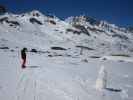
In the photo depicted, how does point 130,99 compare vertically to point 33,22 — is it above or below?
below

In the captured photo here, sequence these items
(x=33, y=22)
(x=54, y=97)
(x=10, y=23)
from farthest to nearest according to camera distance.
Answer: (x=33, y=22)
(x=10, y=23)
(x=54, y=97)

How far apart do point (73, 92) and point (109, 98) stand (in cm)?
183

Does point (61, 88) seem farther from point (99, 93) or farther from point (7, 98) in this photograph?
point (7, 98)

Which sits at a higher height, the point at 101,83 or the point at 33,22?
the point at 33,22

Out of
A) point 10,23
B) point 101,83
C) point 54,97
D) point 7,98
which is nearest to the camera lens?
point 7,98

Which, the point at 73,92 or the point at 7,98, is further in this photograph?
the point at 73,92

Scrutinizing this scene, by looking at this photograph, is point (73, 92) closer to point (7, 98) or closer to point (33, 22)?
point (7, 98)

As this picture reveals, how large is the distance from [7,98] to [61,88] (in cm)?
339

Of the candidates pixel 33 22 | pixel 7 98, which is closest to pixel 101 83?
pixel 7 98

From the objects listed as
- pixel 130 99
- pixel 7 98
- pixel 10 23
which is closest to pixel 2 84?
pixel 7 98

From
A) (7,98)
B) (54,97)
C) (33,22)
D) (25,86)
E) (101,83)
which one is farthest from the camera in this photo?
(33,22)

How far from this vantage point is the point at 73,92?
10086 millimetres

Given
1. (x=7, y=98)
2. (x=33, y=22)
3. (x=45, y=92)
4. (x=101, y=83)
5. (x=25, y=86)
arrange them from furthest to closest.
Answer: (x=33, y=22)
(x=101, y=83)
(x=25, y=86)
(x=45, y=92)
(x=7, y=98)

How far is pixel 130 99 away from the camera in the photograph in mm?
9766
